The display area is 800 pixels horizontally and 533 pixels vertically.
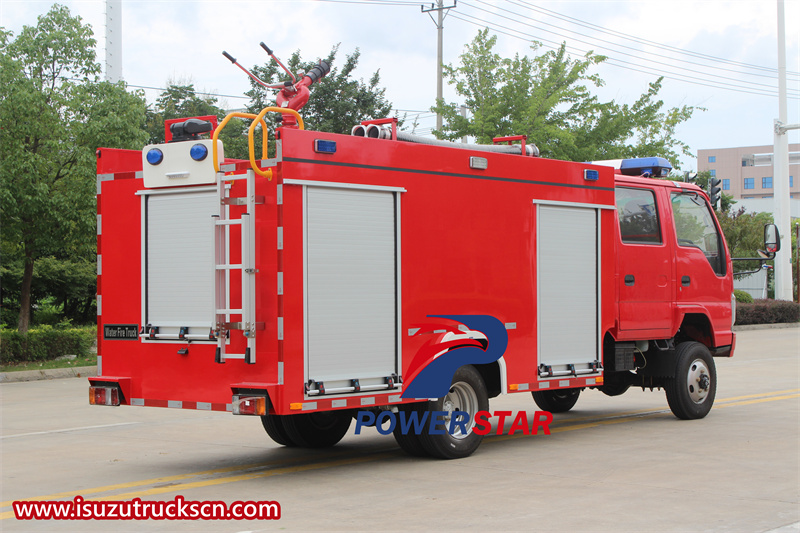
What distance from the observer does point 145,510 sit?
710 cm

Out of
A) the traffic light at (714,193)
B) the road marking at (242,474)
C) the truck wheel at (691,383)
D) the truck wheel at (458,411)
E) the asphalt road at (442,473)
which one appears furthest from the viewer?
the traffic light at (714,193)

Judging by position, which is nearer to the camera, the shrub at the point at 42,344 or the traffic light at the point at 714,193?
the traffic light at the point at 714,193

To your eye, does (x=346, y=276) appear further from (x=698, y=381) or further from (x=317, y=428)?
(x=698, y=381)

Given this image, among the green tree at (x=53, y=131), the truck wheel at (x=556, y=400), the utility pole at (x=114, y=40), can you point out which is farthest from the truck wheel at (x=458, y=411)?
→ the utility pole at (x=114, y=40)

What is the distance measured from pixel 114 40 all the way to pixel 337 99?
9890mm

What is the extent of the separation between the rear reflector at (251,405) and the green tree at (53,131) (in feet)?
41.7

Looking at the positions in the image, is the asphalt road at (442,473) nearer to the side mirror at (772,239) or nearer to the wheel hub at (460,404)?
the wheel hub at (460,404)

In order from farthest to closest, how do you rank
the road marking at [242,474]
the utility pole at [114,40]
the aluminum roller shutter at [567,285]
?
the utility pole at [114,40] < the aluminum roller shutter at [567,285] < the road marking at [242,474]

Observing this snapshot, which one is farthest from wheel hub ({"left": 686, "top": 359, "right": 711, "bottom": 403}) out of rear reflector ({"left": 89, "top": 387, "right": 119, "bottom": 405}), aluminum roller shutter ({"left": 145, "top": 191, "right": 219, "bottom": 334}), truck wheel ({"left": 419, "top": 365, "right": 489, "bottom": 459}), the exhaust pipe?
rear reflector ({"left": 89, "top": 387, "right": 119, "bottom": 405})

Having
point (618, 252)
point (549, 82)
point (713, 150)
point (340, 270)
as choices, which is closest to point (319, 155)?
point (340, 270)

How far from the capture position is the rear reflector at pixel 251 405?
769 cm

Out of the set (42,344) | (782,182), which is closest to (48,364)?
(42,344)

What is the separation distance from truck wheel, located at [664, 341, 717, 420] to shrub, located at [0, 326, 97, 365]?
45.9 feet

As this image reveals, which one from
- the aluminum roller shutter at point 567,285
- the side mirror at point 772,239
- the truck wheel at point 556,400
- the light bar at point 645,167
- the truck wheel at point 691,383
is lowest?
the truck wheel at point 556,400
